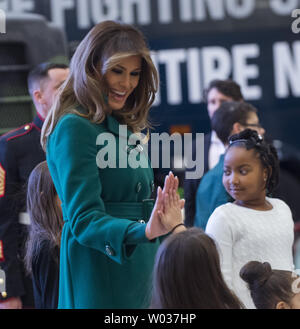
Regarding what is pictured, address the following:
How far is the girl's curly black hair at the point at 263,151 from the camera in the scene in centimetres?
265

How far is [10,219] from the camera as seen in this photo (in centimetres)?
316

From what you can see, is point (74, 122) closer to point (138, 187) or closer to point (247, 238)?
point (138, 187)

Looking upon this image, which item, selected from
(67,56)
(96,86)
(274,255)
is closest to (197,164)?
(274,255)

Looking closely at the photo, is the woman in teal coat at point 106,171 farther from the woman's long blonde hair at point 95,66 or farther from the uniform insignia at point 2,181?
the uniform insignia at point 2,181

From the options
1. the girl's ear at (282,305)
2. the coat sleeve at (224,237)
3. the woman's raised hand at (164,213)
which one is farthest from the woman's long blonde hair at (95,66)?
the girl's ear at (282,305)

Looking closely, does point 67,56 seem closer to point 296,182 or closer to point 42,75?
point 42,75

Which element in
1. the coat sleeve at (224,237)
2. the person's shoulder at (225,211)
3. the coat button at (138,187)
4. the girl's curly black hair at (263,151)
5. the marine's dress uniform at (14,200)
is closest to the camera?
the coat button at (138,187)

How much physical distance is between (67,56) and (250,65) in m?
1.27

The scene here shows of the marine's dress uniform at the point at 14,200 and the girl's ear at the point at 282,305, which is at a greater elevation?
the marine's dress uniform at the point at 14,200

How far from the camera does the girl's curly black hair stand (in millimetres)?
2650

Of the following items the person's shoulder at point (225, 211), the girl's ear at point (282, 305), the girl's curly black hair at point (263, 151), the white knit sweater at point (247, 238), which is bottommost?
the girl's ear at point (282, 305)

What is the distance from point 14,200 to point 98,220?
1.13 metres

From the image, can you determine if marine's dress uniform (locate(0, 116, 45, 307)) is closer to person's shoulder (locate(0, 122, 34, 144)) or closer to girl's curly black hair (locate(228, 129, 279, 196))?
person's shoulder (locate(0, 122, 34, 144))

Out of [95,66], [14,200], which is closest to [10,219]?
[14,200]
